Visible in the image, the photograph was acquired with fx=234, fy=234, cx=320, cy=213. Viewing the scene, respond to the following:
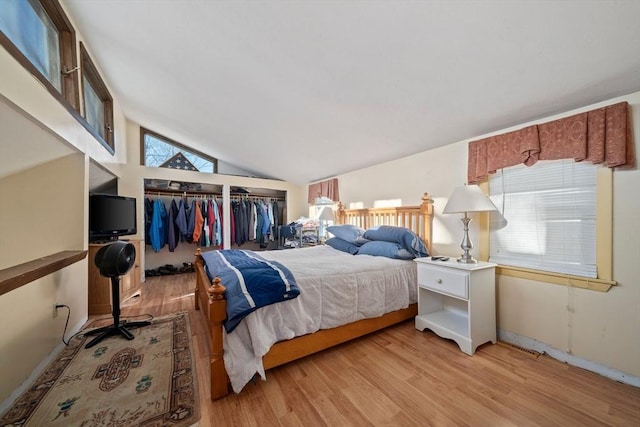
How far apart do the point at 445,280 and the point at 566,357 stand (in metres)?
0.92

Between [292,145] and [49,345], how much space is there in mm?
3009

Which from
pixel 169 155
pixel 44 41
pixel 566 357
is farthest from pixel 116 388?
pixel 169 155

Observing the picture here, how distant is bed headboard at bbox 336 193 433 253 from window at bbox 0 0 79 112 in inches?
123

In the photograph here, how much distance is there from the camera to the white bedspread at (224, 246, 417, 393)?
54.1 inches

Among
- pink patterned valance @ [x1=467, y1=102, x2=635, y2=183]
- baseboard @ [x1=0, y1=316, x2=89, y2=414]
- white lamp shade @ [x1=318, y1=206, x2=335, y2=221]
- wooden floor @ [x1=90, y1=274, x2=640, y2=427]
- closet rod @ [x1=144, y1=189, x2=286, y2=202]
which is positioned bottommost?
wooden floor @ [x1=90, y1=274, x2=640, y2=427]

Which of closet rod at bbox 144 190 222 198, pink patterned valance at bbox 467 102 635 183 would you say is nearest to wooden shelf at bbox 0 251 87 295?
closet rod at bbox 144 190 222 198

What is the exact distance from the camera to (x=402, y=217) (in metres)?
2.87

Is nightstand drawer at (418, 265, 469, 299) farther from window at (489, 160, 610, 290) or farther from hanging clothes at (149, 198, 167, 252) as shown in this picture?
hanging clothes at (149, 198, 167, 252)

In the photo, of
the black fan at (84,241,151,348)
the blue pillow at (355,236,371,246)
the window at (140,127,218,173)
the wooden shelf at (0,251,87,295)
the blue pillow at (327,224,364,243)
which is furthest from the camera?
the window at (140,127,218,173)

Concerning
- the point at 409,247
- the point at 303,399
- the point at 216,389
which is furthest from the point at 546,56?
the point at 216,389

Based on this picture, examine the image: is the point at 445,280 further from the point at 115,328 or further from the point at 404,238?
the point at 115,328

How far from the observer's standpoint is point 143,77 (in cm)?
256

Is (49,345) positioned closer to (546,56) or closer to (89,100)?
(89,100)

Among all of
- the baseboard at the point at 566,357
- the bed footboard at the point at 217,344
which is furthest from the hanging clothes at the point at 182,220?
the baseboard at the point at 566,357
